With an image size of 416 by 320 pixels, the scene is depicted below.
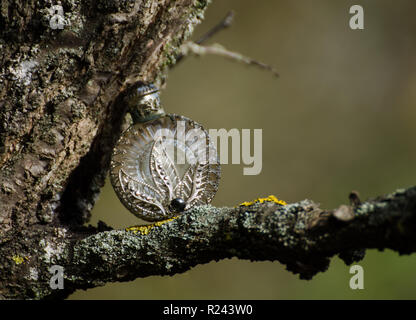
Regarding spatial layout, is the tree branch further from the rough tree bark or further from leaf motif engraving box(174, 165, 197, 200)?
leaf motif engraving box(174, 165, 197, 200)

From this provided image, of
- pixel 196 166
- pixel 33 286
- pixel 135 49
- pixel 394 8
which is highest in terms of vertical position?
pixel 394 8

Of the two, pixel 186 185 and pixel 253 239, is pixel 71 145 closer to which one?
pixel 186 185

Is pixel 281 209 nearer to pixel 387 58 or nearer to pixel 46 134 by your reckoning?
pixel 46 134

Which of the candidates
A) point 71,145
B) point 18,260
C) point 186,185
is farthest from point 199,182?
point 18,260

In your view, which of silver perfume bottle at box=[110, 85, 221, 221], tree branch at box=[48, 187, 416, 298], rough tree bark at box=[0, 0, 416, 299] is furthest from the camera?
silver perfume bottle at box=[110, 85, 221, 221]

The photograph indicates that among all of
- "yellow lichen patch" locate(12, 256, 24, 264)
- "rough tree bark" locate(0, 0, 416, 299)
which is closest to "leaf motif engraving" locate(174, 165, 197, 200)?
"rough tree bark" locate(0, 0, 416, 299)

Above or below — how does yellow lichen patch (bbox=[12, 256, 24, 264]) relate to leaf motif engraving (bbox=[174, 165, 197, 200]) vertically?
below

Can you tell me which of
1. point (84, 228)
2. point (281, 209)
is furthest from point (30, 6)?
point (281, 209)
